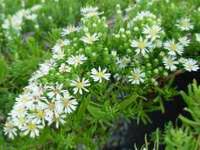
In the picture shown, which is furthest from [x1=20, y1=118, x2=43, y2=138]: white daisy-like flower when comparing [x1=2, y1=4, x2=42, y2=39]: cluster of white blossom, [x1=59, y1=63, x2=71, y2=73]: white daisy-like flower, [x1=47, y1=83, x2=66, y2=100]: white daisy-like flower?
[x1=2, y1=4, x2=42, y2=39]: cluster of white blossom

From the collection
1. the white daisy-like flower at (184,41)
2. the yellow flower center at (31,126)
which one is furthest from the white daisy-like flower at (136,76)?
the yellow flower center at (31,126)

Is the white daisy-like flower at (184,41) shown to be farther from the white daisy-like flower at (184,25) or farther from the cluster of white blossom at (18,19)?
the cluster of white blossom at (18,19)

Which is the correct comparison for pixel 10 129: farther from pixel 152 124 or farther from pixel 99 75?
pixel 152 124

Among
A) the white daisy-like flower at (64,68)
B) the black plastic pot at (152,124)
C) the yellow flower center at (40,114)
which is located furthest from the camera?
the black plastic pot at (152,124)

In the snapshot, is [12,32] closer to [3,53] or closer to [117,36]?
[3,53]

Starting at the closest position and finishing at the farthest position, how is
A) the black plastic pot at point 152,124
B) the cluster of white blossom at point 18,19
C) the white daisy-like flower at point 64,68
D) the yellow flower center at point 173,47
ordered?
1. the white daisy-like flower at point 64,68
2. the yellow flower center at point 173,47
3. the black plastic pot at point 152,124
4. the cluster of white blossom at point 18,19

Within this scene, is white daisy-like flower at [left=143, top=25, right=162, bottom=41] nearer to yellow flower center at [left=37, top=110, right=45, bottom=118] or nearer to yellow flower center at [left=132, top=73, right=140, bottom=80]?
yellow flower center at [left=132, top=73, right=140, bottom=80]
